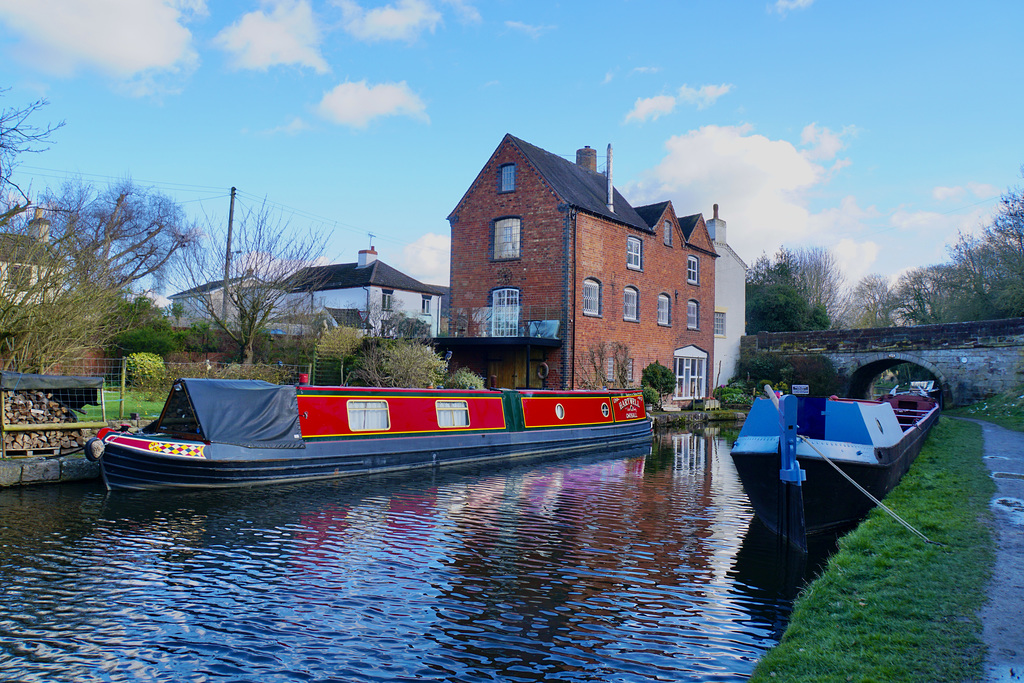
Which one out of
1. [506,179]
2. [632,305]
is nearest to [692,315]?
[632,305]

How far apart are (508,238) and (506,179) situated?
2.01 meters

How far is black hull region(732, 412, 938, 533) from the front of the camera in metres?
7.87

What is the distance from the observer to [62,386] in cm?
1100

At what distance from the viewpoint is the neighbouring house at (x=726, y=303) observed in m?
32.2

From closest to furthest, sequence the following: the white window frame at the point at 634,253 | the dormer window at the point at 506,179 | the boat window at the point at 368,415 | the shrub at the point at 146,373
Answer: the boat window at the point at 368,415, the shrub at the point at 146,373, the dormer window at the point at 506,179, the white window frame at the point at 634,253

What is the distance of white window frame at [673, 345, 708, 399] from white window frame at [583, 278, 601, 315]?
599 cm

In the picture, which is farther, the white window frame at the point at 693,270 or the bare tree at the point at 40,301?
the white window frame at the point at 693,270

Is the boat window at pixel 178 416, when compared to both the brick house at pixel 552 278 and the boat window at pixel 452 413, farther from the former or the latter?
the brick house at pixel 552 278

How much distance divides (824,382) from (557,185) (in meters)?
15.6

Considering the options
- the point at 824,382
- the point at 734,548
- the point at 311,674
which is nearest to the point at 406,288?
the point at 824,382

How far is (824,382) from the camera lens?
29.8 metres

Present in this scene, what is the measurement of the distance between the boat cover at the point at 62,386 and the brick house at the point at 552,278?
10291 mm

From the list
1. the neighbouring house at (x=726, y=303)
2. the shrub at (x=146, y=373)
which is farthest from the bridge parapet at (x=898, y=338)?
the shrub at (x=146, y=373)

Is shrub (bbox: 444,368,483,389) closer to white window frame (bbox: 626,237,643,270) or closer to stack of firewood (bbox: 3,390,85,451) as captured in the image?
white window frame (bbox: 626,237,643,270)
